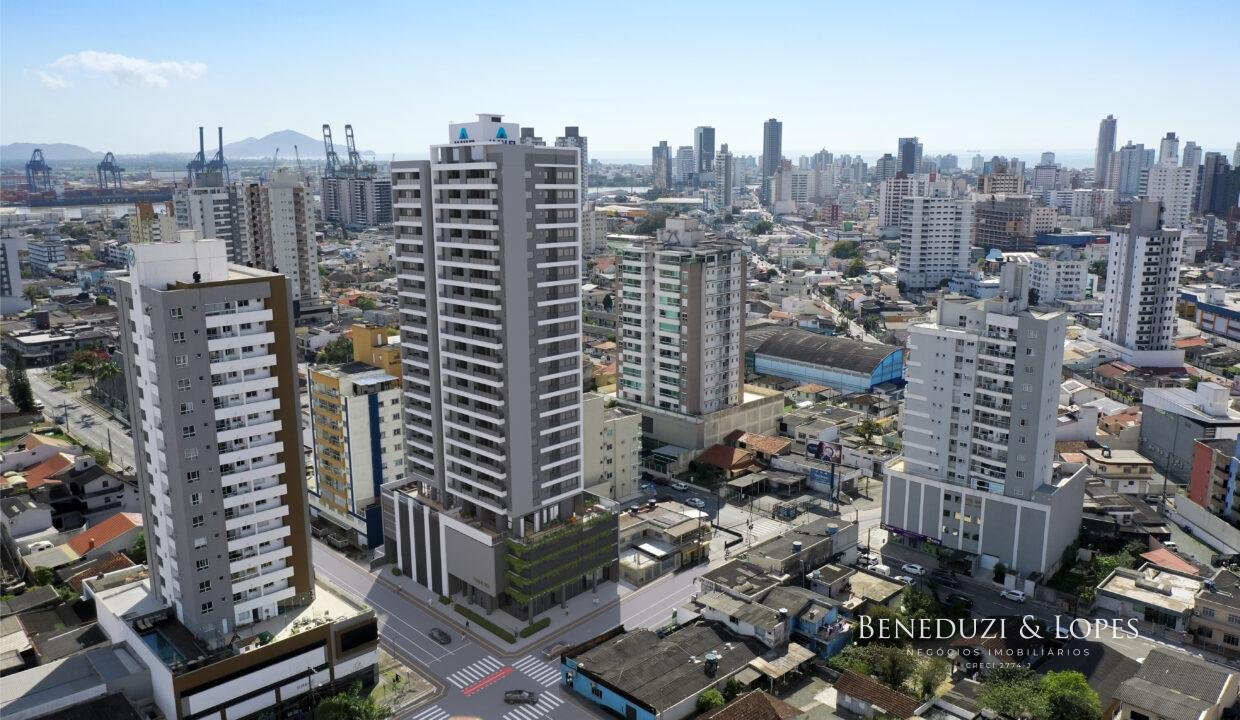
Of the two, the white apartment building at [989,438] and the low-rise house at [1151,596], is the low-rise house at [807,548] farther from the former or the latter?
the low-rise house at [1151,596]

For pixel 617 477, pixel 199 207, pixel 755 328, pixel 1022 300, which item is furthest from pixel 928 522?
pixel 199 207

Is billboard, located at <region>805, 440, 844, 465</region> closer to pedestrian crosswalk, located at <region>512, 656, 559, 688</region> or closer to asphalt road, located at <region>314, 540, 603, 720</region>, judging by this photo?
asphalt road, located at <region>314, 540, 603, 720</region>

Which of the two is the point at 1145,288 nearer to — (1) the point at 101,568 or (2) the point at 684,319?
(2) the point at 684,319

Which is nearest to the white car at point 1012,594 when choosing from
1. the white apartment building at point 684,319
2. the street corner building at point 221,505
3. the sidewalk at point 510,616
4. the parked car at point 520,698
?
the sidewalk at point 510,616

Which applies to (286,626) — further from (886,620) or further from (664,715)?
(886,620)

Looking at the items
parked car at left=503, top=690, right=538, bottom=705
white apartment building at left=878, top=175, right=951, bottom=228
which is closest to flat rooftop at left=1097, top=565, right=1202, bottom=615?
parked car at left=503, top=690, right=538, bottom=705

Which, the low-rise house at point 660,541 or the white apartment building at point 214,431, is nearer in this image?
the white apartment building at point 214,431
